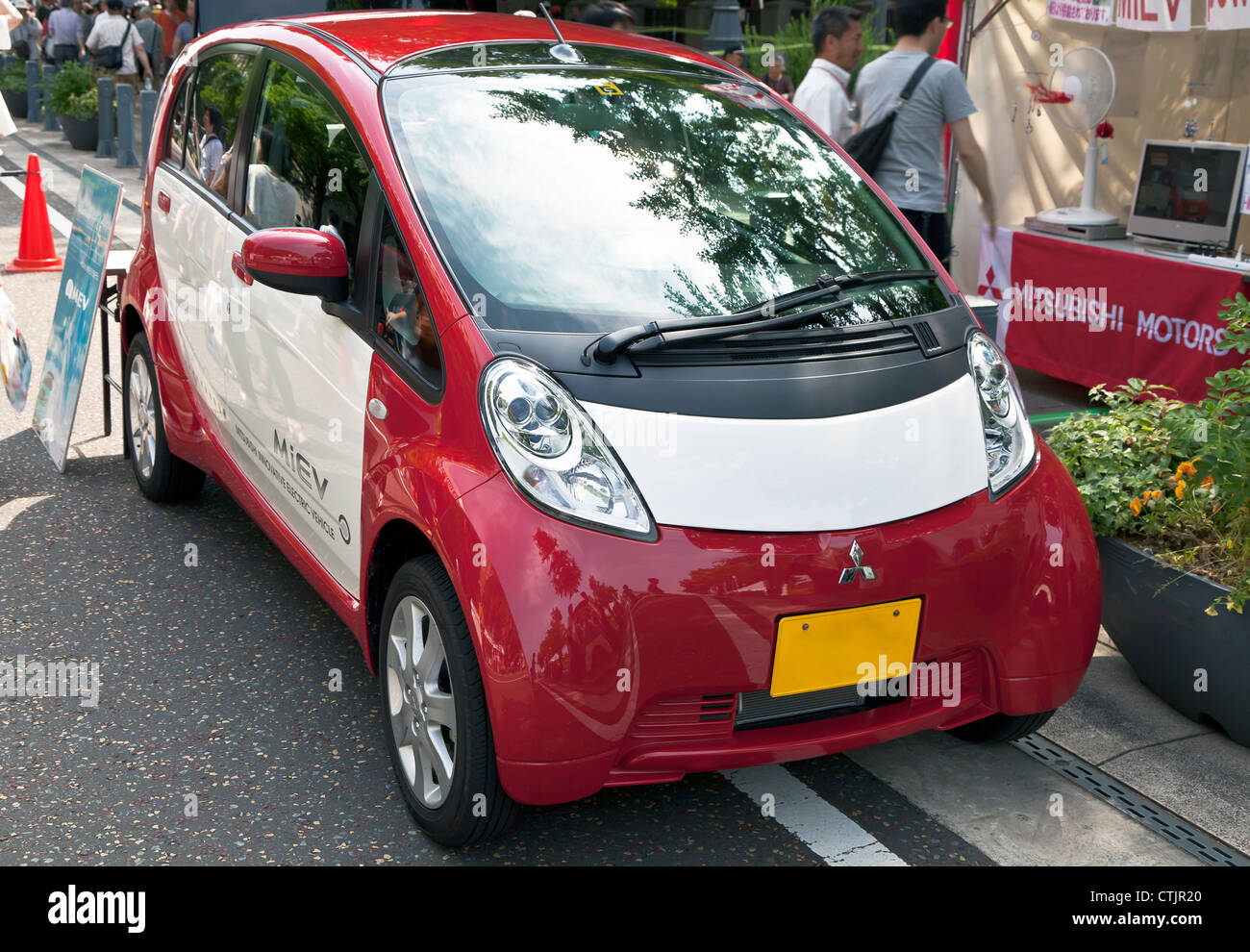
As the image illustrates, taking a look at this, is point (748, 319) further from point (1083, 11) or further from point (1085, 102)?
point (1083, 11)

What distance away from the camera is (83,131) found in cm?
1717

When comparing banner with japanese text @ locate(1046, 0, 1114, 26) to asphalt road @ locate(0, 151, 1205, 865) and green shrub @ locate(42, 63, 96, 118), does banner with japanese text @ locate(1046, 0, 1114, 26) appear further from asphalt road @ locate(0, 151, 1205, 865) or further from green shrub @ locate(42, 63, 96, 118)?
green shrub @ locate(42, 63, 96, 118)

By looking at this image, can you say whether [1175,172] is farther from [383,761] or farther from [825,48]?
[383,761]

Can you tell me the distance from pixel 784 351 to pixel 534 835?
49.0 inches

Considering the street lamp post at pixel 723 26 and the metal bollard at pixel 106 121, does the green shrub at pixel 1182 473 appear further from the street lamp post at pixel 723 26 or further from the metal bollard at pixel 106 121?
the metal bollard at pixel 106 121

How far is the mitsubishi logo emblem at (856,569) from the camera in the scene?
2.68m

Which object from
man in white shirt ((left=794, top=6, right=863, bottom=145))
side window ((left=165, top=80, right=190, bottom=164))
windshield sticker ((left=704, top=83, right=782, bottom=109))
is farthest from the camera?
man in white shirt ((left=794, top=6, right=863, bottom=145))

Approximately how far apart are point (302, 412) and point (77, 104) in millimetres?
15551

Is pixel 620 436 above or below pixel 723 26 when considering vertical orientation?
below

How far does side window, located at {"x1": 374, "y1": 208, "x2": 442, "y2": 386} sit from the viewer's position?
295cm

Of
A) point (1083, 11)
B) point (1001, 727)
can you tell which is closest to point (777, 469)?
point (1001, 727)

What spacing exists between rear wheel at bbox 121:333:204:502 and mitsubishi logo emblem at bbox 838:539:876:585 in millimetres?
3010

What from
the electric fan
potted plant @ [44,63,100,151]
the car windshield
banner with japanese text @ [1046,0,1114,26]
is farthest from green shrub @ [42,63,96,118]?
the car windshield
